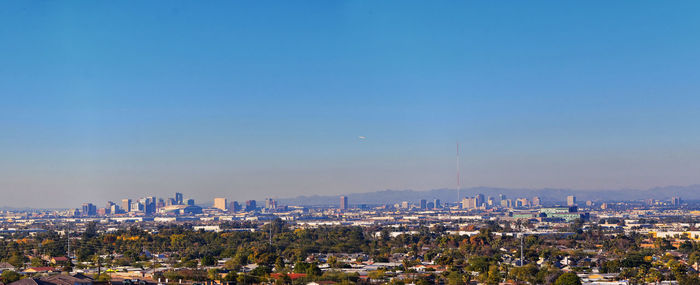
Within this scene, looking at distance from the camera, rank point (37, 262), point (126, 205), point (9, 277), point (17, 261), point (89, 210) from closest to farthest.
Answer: point (9, 277), point (17, 261), point (37, 262), point (89, 210), point (126, 205)

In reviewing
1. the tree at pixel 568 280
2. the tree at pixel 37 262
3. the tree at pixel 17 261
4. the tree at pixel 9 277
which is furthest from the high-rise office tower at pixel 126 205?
the tree at pixel 568 280

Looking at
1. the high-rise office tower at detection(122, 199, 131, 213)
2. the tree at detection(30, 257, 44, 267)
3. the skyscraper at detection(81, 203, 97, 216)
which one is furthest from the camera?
the high-rise office tower at detection(122, 199, 131, 213)

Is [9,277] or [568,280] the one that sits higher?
[9,277]

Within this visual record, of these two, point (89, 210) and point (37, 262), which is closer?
point (37, 262)

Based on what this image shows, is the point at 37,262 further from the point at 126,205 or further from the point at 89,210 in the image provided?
the point at 126,205

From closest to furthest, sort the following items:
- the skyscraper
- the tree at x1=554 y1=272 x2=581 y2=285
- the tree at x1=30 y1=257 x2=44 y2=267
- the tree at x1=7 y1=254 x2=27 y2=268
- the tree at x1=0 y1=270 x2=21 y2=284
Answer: the tree at x1=0 y1=270 x2=21 y2=284 → the tree at x1=554 y1=272 x2=581 y2=285 → the tree at x1=7 y1=254 x2=27 y2=268 → the tree at x1=30 y1=257 x2=44 y2=267 → the skyscraper

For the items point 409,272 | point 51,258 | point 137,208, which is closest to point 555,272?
point 409,272

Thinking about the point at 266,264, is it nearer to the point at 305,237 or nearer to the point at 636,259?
the point at 636,259

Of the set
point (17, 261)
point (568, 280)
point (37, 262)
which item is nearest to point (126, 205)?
point (37, 262)


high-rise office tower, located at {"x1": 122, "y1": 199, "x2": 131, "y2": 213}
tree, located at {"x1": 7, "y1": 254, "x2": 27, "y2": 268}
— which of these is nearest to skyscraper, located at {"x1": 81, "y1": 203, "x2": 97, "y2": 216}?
high-rise office tower, located at {"x1": 122, "y1": 199, "x2": 131, "y2": 213}

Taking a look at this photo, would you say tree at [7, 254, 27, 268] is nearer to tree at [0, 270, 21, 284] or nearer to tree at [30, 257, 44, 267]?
tree at [30, 257, 44, 267]

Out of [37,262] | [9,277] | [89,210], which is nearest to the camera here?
[9,277]
